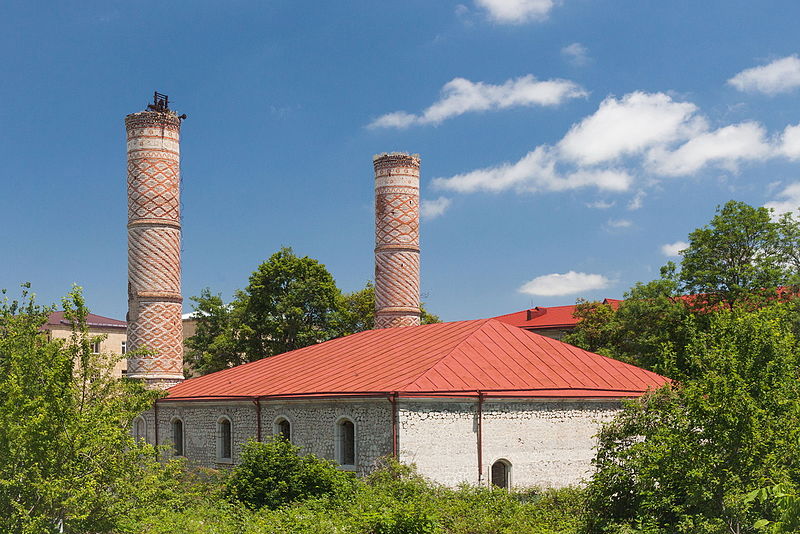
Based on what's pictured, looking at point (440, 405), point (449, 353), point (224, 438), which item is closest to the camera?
Answer: point (440, 405)

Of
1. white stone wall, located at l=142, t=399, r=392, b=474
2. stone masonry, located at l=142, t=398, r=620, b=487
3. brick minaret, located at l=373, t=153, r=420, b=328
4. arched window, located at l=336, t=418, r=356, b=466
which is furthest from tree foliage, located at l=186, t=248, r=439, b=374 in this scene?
arched window, located at l=336, t=418, r=356, b=466

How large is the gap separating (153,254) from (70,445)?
17.3 metres

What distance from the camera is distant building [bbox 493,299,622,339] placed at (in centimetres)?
5541

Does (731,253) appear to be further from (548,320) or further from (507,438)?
(548,320)

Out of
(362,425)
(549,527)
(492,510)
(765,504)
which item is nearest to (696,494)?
(765,504)

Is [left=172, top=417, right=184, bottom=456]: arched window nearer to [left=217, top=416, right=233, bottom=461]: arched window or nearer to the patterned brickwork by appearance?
[left=217, top=416, right=233, bottom=461]: arched window

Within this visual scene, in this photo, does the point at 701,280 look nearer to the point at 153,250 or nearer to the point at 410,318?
the point at 410,318

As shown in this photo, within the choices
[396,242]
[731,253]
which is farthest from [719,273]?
[396,242]

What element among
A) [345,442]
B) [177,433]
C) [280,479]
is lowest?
[280,479]

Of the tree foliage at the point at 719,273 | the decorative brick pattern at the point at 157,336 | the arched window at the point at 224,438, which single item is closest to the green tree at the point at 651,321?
the tree foliage at the point at 719,273

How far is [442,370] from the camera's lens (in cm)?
1864

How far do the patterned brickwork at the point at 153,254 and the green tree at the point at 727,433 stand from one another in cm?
1830

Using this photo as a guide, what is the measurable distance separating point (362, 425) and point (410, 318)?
606 inches

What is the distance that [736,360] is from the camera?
11586mm
